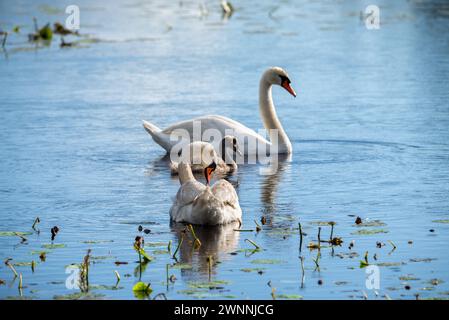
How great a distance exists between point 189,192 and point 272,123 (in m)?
4.97

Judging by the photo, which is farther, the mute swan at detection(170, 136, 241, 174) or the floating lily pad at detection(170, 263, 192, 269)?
the mute swan at detection(170, 136, 241, 174)

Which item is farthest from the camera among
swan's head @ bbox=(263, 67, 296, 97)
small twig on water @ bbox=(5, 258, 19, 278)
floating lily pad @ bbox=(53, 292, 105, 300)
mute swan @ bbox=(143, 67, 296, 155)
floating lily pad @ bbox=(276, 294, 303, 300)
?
swan's head @ bbox=(263, 67, 296, 97)

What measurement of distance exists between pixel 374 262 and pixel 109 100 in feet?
36.5

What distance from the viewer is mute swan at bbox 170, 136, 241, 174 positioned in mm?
14047

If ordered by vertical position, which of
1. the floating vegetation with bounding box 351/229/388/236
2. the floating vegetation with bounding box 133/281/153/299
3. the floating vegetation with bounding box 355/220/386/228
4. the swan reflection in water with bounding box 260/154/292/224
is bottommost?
the floating vegetation with bounding box 133/281/153/299

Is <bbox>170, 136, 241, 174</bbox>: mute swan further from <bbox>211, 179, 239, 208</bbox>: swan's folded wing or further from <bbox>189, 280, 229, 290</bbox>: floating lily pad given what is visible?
<bbox>189, 280, 229, 290</bbox>: floating lily pad

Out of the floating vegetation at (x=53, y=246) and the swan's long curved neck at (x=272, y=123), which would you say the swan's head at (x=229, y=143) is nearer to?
the swan's long curved neck at (x=272, y=123)

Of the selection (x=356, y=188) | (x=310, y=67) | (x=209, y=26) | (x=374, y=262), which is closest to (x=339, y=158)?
(x=356, y=188)

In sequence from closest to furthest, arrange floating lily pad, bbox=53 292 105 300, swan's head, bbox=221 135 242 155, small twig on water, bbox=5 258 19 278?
floating lily pad, bbox=53 292 105 300 < small twig on water, bbox=5 258 19 278 < swan's head, bbox=221 135 242 155

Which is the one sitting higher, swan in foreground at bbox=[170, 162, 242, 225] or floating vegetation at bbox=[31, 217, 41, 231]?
swan in foreground at bbox=[170, 162, 242, 225]

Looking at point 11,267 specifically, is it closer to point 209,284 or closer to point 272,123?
point 209,284

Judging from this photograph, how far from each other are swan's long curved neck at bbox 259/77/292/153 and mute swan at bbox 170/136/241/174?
2.39 feet

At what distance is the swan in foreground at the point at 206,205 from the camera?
11.3 metres

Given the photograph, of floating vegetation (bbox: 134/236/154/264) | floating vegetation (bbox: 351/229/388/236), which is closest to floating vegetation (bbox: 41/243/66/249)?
floating vegetation (bbox: 134/236/154/264)
